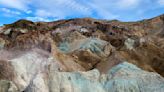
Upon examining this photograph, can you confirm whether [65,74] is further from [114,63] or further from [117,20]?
[117,20]

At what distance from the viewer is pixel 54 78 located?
10.5m

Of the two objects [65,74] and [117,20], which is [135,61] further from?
[117,20]

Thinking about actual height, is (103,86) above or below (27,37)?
below

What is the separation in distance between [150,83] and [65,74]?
8.22 feet

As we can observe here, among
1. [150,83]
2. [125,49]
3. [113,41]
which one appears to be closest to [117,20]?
A: [113,41]

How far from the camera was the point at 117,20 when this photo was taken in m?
61.8

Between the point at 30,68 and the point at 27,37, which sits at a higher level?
the point at 27,37

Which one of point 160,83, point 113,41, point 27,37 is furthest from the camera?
point 113,41

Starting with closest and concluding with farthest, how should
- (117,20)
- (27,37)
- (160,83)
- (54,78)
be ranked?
(54,78)
(160,83)
(27,37)
(117,20)

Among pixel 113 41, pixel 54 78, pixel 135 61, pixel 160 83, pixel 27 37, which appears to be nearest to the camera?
pixel 54 78

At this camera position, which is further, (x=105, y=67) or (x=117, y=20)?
(x=117, y=20)

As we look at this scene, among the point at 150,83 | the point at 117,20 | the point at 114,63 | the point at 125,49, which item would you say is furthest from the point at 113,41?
the point at 117,20

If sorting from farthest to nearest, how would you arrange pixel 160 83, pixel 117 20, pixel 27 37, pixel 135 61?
pixel 117 20
pixel 135 61
pixel 27 37
pixel 160 83

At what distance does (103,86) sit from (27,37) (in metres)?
3.07
